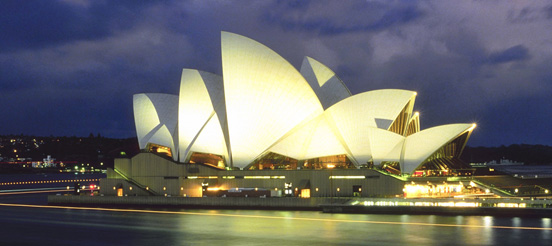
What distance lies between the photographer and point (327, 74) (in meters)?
66.3

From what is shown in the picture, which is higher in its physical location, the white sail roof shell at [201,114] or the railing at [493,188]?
the white sail roof shell at [201,114]

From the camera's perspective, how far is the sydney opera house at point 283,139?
189ft

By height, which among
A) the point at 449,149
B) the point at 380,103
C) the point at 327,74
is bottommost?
the point at 449,149

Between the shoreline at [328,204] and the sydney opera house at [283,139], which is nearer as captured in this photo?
the shoreline at [328,204]

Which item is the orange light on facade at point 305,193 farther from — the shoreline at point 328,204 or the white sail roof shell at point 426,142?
the white sail roof shell at point 426,142

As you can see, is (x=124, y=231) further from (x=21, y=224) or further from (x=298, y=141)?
(x=298, y=141)

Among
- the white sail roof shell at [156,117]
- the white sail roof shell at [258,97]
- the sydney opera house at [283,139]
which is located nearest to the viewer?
the sydney opera house at [283,139]

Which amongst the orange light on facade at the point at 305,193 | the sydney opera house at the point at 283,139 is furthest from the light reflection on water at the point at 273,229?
the sydney opera house at the point at 283,139

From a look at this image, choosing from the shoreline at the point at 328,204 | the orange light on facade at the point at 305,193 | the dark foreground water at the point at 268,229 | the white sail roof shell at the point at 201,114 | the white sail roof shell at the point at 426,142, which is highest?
the white sail roof shell at the point at 201,114

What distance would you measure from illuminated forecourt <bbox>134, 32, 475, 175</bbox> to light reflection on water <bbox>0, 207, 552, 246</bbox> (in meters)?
10.6

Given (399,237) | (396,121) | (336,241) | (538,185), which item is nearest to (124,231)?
(336,241)

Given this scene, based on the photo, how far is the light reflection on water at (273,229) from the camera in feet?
111

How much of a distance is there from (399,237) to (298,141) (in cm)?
2741

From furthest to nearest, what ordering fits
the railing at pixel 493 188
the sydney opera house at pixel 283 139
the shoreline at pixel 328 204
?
the sydney opera house at pixel 283 139 < the railing at pixel 493 188 < the shoreline at pixel 328 204
